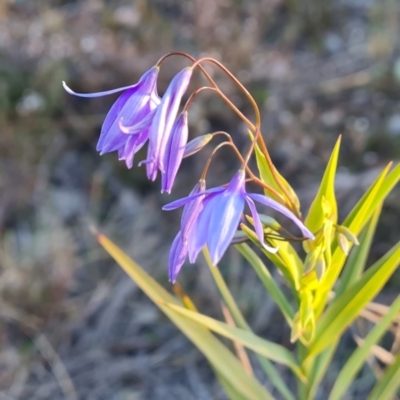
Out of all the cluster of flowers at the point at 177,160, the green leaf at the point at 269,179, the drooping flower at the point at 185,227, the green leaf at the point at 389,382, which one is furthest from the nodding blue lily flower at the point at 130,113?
the green leaf at the point at 389,382

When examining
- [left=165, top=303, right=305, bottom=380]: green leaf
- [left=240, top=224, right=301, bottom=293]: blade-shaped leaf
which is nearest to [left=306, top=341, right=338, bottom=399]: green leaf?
[left=165, top=303, right=305, bottom=380]: green leaf

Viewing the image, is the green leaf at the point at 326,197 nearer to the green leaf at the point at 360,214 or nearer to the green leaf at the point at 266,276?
the green leaf at the point at 360,214

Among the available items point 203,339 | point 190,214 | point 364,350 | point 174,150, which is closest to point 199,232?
point 190,214

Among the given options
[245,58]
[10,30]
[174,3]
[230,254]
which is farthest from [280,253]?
[174,3]

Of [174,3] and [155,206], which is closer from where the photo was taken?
[155,206]

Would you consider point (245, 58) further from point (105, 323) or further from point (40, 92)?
point (105, 323)

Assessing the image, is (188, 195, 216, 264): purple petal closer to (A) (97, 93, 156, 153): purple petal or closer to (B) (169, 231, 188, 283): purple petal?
(B) (169, 231, 188, 283): purple petal
